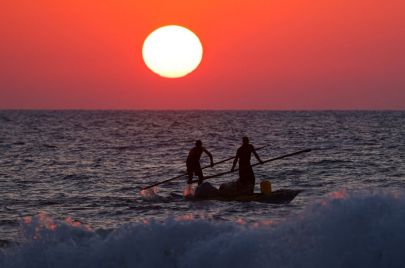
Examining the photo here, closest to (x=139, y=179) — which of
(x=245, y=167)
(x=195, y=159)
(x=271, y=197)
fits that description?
(x=195, y=159)

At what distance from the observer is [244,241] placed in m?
11.6

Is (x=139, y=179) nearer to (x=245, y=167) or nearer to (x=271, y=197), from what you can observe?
(x=245, y=167)

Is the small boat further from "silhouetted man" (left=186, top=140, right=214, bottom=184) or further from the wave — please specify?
the wave

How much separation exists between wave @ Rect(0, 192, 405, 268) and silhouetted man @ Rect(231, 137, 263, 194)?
9342mm

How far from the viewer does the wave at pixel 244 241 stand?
1087 centimetres

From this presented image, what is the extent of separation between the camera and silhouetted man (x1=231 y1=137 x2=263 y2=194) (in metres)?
21.9

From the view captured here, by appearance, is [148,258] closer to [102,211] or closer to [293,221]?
[293,221]

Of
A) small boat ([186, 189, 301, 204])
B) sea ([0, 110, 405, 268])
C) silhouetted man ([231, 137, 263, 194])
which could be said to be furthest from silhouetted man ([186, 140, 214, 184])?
small boat ([186, 189, 301, 204])

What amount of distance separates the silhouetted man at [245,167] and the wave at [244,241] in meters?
9.34

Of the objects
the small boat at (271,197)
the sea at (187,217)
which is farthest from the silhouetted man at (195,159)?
the small boat at (271,197)

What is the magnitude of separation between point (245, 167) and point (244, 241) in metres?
10.3

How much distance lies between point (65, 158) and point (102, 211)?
2268cm

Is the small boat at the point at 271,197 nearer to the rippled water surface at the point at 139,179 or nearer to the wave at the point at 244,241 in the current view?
the rippled water surface at the point at 139,179

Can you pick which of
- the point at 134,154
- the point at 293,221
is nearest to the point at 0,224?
the point at 293,221
